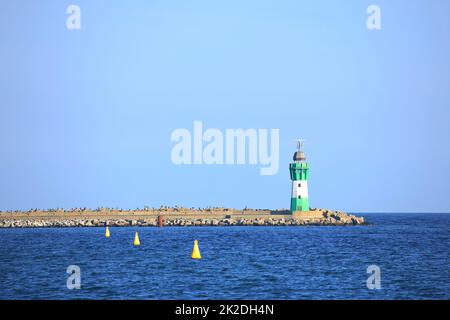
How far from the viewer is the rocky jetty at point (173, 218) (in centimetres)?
11144

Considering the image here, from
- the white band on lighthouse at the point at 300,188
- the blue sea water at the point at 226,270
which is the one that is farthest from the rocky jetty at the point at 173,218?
the blue sea water at the point at 226,270

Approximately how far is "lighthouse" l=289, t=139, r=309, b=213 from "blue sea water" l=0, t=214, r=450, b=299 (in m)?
28.7

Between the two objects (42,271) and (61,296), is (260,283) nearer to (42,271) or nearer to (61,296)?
(61,296)

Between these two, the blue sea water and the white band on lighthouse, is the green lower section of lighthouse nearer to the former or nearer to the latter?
the white band on lighthouse

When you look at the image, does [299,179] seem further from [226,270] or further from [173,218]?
[226,270]

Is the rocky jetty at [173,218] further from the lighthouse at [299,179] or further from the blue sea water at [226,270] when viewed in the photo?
the blue sea water at [226,270]

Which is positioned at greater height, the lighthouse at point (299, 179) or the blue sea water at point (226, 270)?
the lighthouse at point (299, 179)

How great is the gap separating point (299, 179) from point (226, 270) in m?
55.1

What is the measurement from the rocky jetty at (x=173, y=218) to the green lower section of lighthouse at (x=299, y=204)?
2331mm

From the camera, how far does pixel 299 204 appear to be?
10338 centimetres
